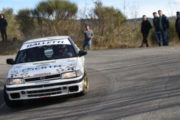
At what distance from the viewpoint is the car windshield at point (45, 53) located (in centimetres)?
996

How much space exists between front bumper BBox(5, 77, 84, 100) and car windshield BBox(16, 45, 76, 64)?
1.39 meters

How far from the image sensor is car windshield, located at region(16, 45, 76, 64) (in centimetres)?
996

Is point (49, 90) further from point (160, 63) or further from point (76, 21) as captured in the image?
point (76, 21)

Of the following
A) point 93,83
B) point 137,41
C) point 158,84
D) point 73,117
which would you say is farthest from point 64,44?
point 137,41

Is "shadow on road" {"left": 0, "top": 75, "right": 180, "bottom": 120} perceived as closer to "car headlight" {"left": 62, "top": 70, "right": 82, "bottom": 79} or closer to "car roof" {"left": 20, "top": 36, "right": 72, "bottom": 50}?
"car headlight" {"left": 62, "top": 70, "right": 82, "bottom": 79}

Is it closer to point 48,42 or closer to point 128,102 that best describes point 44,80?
point 128,102

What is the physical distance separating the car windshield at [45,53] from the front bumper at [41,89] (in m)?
1.39

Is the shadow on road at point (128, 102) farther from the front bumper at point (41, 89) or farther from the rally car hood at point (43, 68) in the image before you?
the rally car hood at point (43, 68)

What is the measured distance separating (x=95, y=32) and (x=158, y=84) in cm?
1783

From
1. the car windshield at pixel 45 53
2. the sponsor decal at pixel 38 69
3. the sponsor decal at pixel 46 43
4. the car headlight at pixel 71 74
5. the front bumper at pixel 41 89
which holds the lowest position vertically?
the front bumper at pixel 41 89

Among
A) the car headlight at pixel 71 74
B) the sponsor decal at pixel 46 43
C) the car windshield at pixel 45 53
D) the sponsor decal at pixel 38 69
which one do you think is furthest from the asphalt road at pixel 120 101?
the sponsor decal at pixel 46 43

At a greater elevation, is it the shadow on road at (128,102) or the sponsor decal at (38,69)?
the sponsor decal at (38,69)

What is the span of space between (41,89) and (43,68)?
1.94 feet

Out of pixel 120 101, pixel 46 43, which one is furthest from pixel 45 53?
pixel 120 101
